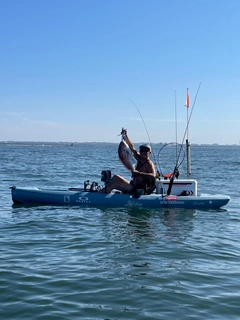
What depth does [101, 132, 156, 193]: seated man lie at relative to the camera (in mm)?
11578

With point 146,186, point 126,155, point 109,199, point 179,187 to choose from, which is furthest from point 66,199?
point 179,187

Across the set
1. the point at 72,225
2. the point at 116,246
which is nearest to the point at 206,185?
the point at 72,225

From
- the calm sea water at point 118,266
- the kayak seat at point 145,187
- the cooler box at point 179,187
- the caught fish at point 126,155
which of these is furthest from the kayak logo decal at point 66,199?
the cooler box at point 179,187

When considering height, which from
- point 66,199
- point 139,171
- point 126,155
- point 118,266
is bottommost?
point 118,266

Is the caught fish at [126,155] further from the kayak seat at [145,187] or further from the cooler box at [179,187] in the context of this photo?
the cooler box at [179,187]

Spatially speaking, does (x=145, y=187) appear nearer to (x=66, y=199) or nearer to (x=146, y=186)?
(x=146, y=186)

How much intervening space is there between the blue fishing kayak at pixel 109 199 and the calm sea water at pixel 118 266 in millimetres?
841

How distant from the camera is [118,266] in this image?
6754 millimetres

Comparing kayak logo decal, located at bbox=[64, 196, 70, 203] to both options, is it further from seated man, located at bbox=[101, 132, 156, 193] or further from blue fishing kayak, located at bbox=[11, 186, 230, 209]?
seated man, located at bbox=[101, 132, 156, 193]

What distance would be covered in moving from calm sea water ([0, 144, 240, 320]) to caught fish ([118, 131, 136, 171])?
56.0 inches

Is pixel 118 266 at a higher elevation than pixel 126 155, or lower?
lower

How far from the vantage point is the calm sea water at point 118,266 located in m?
5.22

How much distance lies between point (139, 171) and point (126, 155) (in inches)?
21.5

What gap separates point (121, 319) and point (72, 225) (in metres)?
4.88
